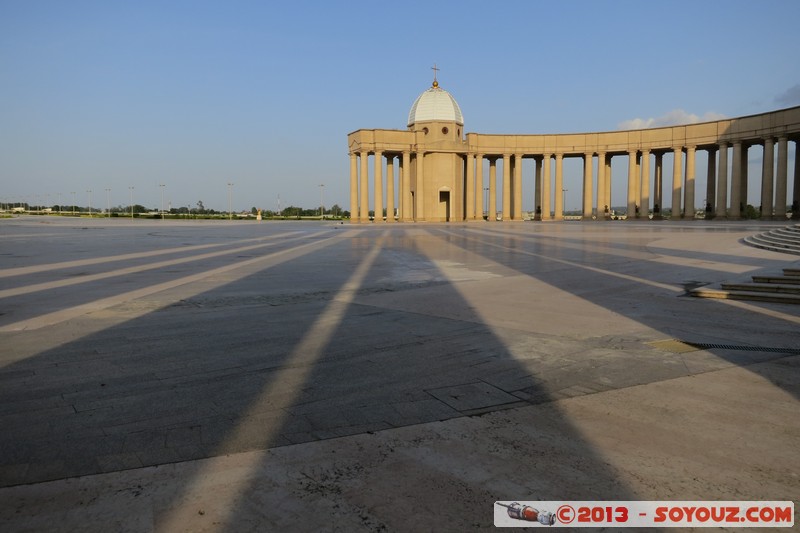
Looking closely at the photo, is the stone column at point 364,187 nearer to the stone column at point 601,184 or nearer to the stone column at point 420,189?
the stone column at point 420,189

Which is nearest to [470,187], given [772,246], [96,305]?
[772,246]

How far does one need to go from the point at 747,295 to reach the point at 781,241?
14.8 meters

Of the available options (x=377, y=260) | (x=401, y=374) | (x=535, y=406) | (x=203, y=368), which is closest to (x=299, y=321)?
(x=203, y=368)

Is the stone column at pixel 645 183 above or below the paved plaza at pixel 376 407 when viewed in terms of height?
above

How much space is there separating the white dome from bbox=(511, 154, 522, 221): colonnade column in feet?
33.1

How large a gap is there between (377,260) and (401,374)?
1374 centimetres

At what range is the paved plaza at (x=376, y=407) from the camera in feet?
11.6

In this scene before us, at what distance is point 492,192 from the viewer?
8006cm

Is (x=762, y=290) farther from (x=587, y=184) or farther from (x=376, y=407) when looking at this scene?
(x=587, y=184)

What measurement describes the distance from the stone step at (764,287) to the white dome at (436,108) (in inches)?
2560

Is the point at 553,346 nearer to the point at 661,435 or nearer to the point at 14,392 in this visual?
the point at 661,435

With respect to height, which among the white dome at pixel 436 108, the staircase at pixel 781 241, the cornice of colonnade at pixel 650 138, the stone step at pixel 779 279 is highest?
the white dome at pixel 436 108

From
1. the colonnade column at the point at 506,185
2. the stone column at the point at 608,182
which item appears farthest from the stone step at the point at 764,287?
the colonnade column at the point at 506,185

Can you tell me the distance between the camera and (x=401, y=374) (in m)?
6.15
